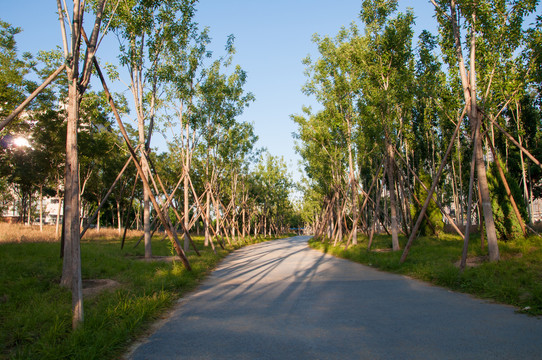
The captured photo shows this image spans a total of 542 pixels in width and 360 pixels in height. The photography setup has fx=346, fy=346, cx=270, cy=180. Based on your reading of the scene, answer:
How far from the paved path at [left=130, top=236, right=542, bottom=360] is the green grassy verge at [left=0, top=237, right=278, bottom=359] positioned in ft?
1.32

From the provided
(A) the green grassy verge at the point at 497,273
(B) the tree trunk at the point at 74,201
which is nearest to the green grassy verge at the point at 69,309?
(B) the tree trunk at the point at 74,201

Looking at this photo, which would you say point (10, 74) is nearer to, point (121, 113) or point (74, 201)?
point (121, 113)

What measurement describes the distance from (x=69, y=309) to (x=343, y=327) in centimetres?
409

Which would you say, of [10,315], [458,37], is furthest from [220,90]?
[10,315]

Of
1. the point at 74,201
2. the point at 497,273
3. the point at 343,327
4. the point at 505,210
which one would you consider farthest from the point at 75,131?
the point at 505,210

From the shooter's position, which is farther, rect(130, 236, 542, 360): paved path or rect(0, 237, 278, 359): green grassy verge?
rect(0, 237, 278, 359): green grassy verge

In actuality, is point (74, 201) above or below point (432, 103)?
below

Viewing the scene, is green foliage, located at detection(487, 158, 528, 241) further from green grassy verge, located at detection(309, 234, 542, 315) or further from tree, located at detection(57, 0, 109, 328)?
tree, located at detection(57, 0, 109, 328)

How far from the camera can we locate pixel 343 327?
15.2 feet

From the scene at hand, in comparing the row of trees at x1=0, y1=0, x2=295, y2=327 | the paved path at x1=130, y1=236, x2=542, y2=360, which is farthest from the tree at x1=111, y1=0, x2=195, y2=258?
the paved path at x1=130, y1=236, x2=542, y2=360

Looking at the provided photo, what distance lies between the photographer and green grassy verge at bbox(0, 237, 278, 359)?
3.83 metres

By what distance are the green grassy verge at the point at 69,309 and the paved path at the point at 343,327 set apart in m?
0.40

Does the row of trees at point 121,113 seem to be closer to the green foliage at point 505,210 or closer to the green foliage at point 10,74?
the green foliage at point 10,74

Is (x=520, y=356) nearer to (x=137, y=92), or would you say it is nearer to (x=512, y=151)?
(x=137, y=92)
